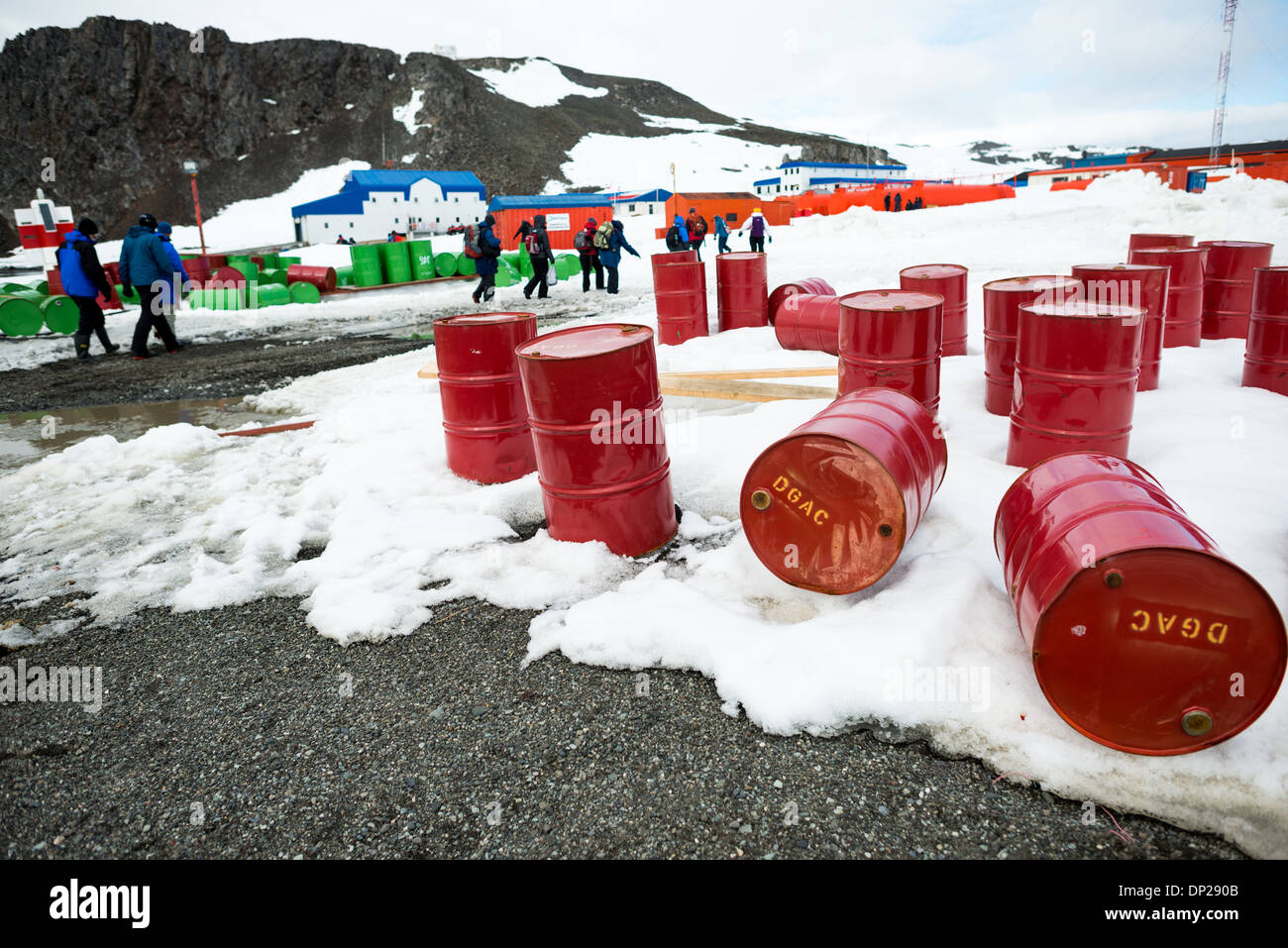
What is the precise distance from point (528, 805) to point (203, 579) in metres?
2.69

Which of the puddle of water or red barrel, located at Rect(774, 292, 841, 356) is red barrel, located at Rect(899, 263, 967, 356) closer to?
red barrel, located at Rect(774, 292, 841, 356)

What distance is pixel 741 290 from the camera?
31.1ft

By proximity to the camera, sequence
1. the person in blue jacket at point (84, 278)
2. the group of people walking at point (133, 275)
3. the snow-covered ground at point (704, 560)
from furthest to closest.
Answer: the group of people walking at point (133, 275) → the person in blue jacket at point (84, 278) → the snow-covered ground at point (704, 560)

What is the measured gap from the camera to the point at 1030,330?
4453 millimetres

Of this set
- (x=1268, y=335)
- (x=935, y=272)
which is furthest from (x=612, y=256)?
(x=1268, y=335)

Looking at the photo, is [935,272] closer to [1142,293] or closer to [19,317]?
[1142,293]

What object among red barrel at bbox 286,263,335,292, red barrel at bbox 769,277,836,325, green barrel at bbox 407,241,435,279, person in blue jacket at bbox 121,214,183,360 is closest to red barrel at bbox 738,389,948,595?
red barrel at bbox 769,277,836,325

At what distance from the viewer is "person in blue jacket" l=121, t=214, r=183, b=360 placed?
10852 mm

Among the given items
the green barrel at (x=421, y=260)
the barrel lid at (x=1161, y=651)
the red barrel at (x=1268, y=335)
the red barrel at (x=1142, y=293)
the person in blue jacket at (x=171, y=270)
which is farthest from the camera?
the green barrel at (x=421, y=260)

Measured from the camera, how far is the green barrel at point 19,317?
13367 mm

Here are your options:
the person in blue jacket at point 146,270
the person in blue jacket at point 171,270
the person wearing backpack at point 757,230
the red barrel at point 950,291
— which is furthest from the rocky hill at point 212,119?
the red barrel at point 950,291

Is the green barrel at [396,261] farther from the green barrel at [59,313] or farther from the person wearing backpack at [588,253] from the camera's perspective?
the green barrel at [59,313]

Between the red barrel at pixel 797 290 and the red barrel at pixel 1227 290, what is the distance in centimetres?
376
